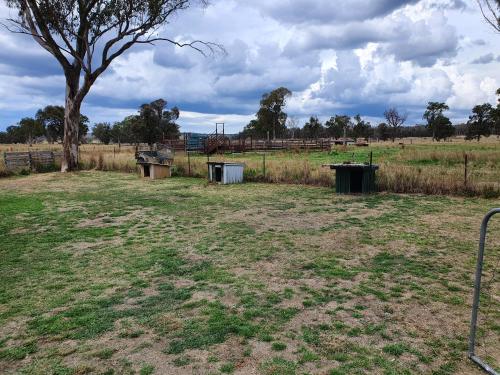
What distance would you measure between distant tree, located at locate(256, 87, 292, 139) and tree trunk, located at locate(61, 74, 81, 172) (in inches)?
1978

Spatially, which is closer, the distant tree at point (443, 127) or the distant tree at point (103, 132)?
the distant tree at point (443, 127)

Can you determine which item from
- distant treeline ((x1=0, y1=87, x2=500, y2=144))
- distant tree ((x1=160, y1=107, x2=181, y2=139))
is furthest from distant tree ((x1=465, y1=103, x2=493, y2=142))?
distant tree ((x1=160, y1=107, x2=181, y2=139))

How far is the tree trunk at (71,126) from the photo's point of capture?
2242 centimetres

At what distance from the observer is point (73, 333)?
3.88 metres

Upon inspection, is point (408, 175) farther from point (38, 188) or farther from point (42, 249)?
point (38, 188)

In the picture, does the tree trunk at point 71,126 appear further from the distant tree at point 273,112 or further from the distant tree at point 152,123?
the distant tree at point 273,112

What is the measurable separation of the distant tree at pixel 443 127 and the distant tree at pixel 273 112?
31998mm

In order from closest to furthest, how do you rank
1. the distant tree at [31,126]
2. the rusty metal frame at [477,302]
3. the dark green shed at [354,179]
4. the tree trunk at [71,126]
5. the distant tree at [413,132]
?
the rusty metal frame at [477,302], the dark green shed at [354,179], the tree trunk at [71,126], the distant tree at [31,126], the distant tree at [413,132]

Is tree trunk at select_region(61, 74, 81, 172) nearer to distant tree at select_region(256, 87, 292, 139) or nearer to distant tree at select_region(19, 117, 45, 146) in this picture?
distant tree at select_region(256, 87, 292, 139)

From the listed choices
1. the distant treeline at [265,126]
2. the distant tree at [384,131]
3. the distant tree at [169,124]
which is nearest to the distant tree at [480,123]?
the distant treeline at [265,126]

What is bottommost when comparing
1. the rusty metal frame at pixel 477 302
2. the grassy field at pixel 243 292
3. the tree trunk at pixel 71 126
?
the grassy field at pixel 243 292

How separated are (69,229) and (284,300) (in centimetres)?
577

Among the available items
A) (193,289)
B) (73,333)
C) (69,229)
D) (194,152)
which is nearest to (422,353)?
(193,289)

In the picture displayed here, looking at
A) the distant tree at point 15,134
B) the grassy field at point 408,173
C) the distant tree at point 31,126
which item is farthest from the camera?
the distant tree at point 15,134
